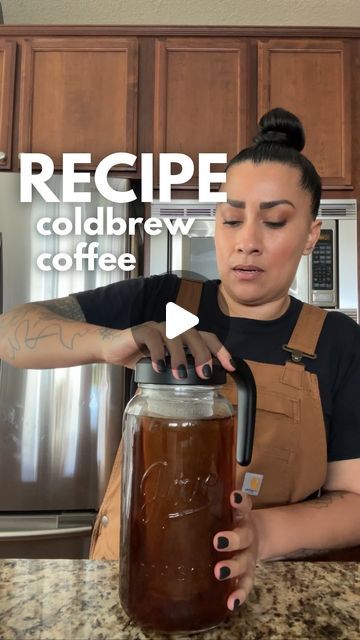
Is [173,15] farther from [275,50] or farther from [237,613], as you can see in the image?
[237,613]

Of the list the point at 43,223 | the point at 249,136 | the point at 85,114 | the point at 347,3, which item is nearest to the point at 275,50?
the point at 249,136

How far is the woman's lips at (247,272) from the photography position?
2.77ft

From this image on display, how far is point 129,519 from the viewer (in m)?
0.44

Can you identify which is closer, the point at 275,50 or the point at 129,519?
the point at 129,519

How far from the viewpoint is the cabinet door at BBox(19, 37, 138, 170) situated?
1888mm

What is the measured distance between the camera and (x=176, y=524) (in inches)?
16.5

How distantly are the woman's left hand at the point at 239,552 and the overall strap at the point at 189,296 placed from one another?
1.57 feet

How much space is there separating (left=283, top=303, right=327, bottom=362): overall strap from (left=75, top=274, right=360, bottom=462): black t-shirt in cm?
2

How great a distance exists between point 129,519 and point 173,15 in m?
2.34

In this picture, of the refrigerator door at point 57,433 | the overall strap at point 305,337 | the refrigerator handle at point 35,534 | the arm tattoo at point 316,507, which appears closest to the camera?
the arm tattoo at point 316,507

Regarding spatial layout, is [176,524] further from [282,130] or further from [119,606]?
[282,130]

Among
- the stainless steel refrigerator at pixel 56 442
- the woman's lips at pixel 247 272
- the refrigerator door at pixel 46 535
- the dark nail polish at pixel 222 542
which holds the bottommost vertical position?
the refrigerator door at pixel 46 535

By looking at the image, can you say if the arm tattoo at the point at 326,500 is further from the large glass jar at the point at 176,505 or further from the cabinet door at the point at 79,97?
the cabinet door at the point at 79,97

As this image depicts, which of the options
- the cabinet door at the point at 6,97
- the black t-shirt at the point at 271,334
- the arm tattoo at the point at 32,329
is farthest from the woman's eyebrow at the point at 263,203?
the cabinet door at the point at 6,97
